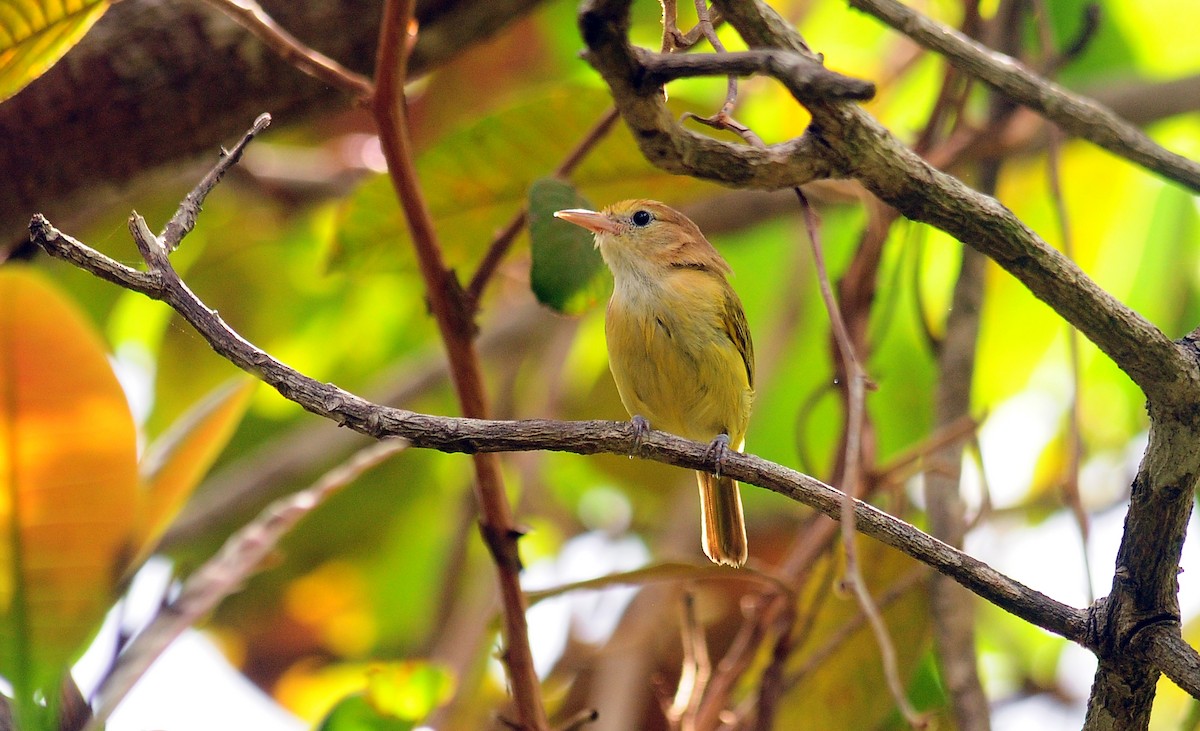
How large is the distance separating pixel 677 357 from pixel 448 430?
1470 millimetres

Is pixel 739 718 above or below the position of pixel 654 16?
below

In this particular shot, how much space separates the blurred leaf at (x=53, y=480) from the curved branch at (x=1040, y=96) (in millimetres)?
1456

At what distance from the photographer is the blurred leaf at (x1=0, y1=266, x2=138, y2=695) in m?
1.97

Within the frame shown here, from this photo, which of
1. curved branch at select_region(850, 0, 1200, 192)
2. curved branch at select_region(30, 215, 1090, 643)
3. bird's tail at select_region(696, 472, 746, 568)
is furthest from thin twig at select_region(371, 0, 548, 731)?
bird's tail at select_region(696, 472, 746, 568)

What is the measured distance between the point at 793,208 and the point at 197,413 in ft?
7.63

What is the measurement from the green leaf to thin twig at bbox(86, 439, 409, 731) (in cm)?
43

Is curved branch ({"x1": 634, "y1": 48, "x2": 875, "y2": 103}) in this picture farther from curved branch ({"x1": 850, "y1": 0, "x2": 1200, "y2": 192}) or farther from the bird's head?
the bird's head

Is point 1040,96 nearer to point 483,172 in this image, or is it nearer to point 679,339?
point 679,339

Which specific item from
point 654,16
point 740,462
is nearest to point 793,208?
point 654,16

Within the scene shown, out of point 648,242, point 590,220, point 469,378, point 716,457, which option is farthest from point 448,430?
point 648,242

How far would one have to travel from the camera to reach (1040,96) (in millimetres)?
2109

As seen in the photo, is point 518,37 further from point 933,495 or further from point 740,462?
point 740,462

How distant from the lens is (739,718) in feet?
8.48

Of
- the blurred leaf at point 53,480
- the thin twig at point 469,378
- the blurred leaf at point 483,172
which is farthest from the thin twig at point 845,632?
the blurred leaf at point 53,480
